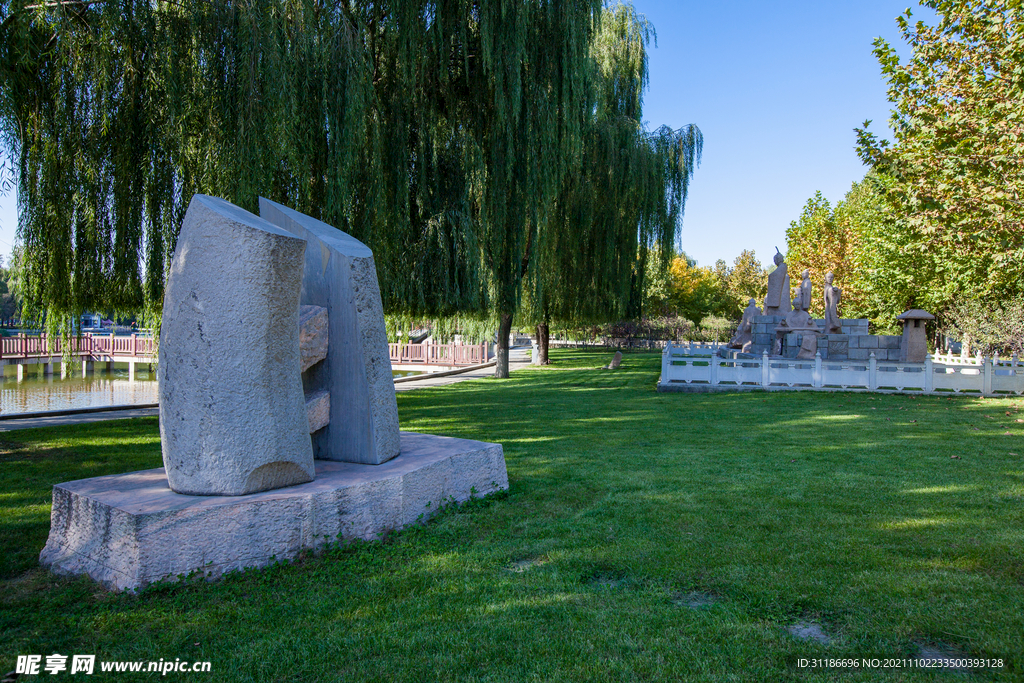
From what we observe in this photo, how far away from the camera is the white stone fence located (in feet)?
45.4

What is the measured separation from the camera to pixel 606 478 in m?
5.96

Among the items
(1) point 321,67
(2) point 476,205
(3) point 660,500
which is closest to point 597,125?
(2) point 476,205

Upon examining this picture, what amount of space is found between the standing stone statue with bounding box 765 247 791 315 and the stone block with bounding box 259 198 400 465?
63.8ft

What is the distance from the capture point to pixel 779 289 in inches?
841

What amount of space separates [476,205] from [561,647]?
28.6 feet

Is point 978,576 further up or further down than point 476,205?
further down

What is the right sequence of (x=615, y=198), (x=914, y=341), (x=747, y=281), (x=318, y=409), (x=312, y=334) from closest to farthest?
(x=312, y=334) → (x=318, y=409) → (x=615, y=198) → (x=914, y=341) → (x=747, y=281)

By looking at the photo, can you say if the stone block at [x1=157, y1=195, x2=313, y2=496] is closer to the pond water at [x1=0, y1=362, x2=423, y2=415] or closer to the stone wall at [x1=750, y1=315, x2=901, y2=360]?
the pond water at [x1=0, y1=362, x2=423, y2=415]

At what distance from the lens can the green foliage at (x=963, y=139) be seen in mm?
12109

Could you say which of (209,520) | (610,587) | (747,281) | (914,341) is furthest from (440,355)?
(747,281)

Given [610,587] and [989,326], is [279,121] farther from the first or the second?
[989,326]

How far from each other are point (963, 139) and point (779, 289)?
8.18m

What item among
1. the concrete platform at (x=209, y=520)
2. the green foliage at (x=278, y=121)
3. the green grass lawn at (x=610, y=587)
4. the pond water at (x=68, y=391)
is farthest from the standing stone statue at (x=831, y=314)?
the concrete platform at (x=209, y=520)

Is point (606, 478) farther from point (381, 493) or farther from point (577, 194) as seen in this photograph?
point (577, 194)
